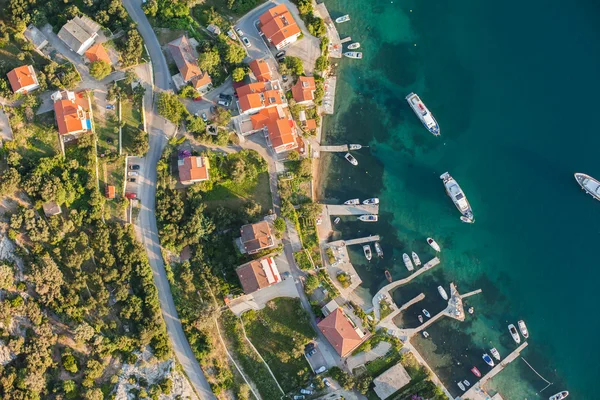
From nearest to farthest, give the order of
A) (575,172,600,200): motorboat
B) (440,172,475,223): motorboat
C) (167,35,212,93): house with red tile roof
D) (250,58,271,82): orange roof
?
(167,35,212,93): house with red tile roof, (250,58,271,82): orange roof, (575,172,600,200): motorboat, (440,172,475,223): motorboat

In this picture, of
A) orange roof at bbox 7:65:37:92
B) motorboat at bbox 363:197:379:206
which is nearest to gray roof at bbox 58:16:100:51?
orange roof at bbox 7:65:37:92

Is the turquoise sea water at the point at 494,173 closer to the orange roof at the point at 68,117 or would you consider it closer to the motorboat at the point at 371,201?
the motorboat at the point at 371,201

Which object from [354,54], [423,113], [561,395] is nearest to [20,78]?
[354,54]

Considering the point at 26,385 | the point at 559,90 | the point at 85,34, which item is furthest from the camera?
the point at 559,90

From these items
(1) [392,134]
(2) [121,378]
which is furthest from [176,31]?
(2) [121,378]

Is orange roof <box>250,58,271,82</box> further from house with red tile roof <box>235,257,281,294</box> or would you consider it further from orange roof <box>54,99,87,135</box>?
house with red tile roof <box>235,257,281,294</box>

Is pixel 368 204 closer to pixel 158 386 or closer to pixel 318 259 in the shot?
pixel 318 259

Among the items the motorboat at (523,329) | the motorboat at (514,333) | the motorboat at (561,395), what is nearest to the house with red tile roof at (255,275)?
the motorboat at (514,333)
